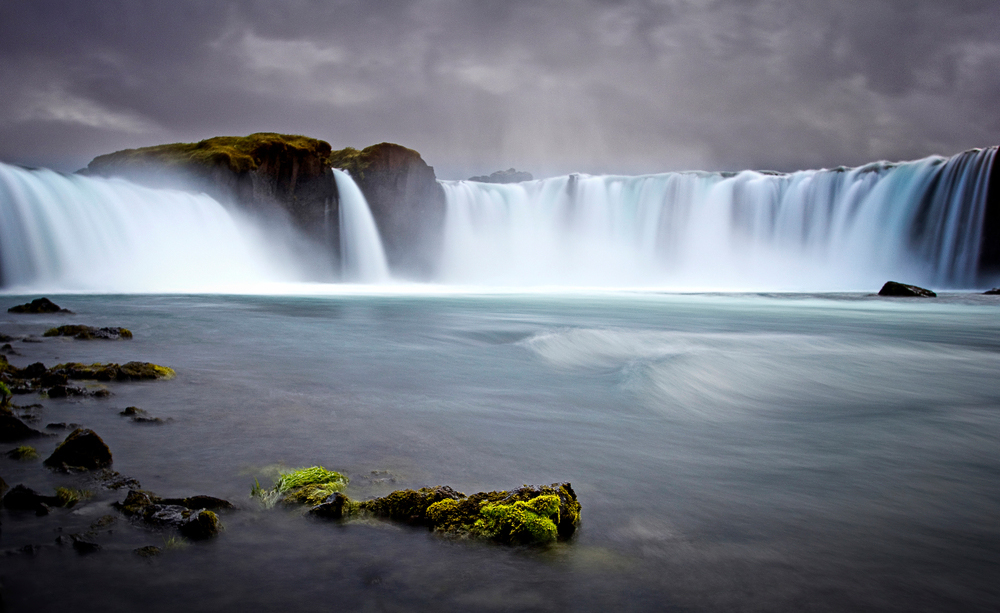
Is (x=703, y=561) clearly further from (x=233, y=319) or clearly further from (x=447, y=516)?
(x=233, y=319)

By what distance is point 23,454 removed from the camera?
3.79 metres

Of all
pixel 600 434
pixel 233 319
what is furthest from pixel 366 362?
pixel 233 319

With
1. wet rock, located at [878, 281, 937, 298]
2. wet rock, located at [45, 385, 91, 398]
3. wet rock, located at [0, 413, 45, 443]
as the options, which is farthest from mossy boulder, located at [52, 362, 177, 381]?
wet rock, located at [878, 281, 937, 298]

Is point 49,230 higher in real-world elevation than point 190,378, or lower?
higher

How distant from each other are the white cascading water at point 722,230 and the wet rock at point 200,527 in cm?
4128

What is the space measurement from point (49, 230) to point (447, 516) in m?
28.2

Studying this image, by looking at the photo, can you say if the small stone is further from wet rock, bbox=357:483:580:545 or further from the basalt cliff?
the basalt cliff

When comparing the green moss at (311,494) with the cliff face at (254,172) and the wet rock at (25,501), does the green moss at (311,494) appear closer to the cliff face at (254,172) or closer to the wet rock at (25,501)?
the wet rock at (25,501)

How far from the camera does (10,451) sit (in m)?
3.87

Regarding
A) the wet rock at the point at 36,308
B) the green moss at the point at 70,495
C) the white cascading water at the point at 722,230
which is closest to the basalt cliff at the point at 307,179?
the white cascading water at the point at 722,230

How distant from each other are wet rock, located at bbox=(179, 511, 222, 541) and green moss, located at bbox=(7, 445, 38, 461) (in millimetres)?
1691

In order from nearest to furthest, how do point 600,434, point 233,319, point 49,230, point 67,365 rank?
point 600,434 → point 67,365 → point 233,319 → point 49,230

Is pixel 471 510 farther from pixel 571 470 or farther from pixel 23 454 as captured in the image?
pixel 23 454

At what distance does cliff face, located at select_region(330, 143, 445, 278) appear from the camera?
43.7 metres
